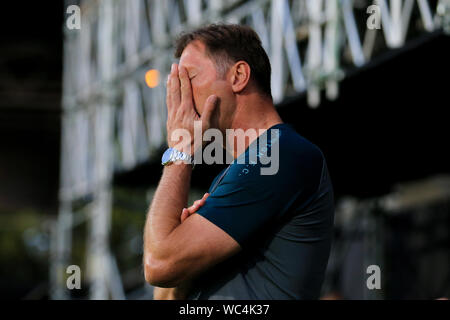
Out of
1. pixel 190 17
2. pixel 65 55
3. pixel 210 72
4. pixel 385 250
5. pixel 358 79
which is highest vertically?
pixel 65 55

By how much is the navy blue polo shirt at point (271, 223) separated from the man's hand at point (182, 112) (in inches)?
7.6

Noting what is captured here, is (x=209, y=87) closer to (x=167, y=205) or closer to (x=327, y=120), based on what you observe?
(x=167, y=205)

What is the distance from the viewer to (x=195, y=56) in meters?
2.31

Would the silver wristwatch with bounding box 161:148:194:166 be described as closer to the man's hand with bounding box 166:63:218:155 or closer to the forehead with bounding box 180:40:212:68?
the man's hand with bounding box 166:63:218:155

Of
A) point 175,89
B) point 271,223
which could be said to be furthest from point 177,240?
point 175,89

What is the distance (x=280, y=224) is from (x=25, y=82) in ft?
42.6

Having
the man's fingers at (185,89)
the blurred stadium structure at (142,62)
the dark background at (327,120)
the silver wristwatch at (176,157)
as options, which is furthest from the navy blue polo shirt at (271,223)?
the blurred stadium structure at (142,62)

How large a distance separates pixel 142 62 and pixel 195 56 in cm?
802

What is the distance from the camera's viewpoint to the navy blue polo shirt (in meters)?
2.01

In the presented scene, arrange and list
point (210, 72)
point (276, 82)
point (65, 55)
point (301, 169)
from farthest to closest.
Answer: point (65, 55) → point (276, 82) → point (210, 72) → point (301, 169)

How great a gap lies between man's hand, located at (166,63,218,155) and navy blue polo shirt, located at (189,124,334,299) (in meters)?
0.19

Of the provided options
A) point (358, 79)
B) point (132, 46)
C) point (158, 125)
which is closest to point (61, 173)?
point (132, 46)

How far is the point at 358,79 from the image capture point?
18.6 feet

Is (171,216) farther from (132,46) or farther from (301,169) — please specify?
(132,46)
